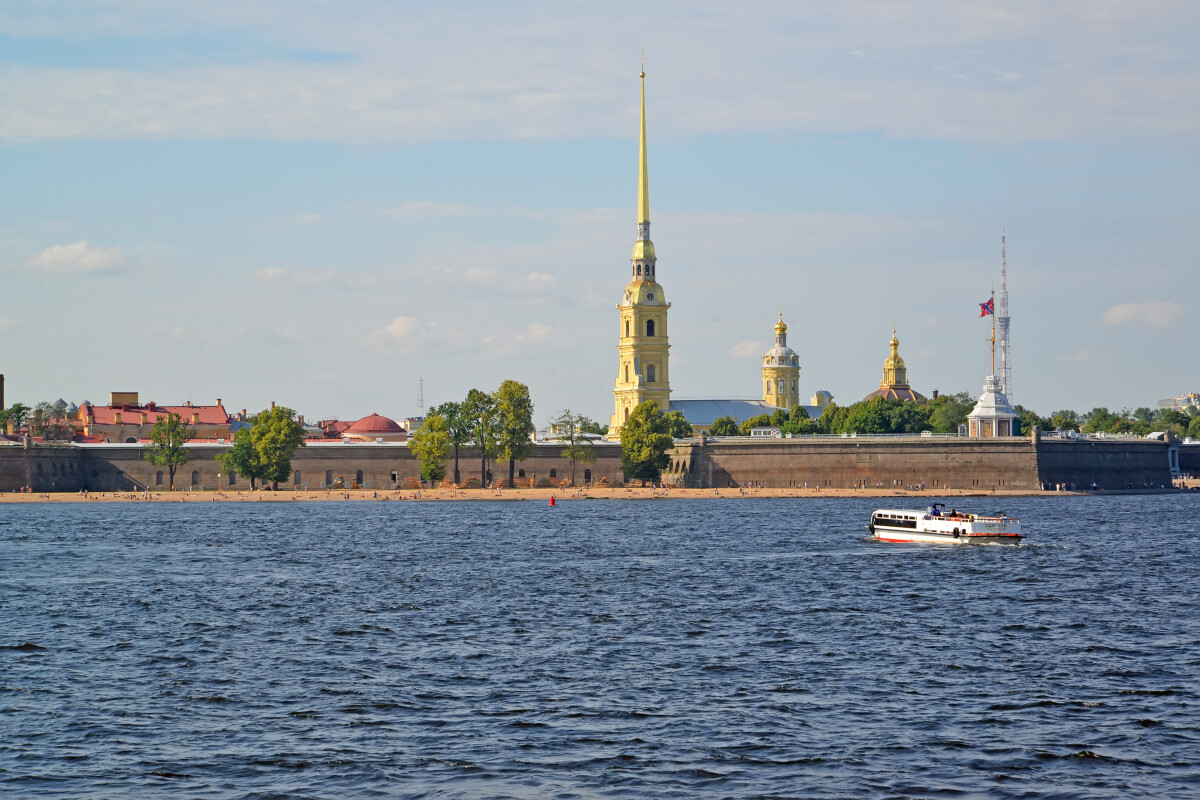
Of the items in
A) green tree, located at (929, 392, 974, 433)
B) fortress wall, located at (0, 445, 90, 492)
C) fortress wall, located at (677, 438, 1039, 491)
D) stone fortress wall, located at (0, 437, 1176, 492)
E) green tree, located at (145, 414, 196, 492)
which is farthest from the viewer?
green tree, located at (929, 392, 974, 433)

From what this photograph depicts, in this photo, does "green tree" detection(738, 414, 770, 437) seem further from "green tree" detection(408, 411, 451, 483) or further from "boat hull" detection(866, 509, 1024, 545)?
"boat hull" detection(866, 509, 1024, 545)

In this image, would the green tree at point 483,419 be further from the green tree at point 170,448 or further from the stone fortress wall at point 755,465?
the green tree at point 170,448

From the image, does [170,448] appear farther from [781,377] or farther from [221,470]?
[781,377]

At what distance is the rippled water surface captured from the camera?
2194cm

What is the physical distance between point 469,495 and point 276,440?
54.6ft

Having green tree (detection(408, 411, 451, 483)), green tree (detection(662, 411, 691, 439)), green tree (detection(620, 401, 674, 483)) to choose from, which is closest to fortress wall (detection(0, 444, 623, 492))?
green tree (detection(408, 411, 451, 483))

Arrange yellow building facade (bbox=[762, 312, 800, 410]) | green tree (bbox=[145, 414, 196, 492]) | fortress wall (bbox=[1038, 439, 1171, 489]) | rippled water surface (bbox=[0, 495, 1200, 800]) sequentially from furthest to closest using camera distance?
1. yellow building facade (bbox=[762, 312, 800, 410])
2. green tree (bbox=[145, 414, 196, 492])
3. fortress wall (bbox=[1038, 439, 1171, 489])
4. rippled water surface (bbox=[0, 495, 1200, 800])

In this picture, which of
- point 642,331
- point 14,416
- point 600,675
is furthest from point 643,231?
point 600,675

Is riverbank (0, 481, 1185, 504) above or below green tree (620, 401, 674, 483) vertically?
below

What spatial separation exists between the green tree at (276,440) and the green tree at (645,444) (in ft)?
91.8

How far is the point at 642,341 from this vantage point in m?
156

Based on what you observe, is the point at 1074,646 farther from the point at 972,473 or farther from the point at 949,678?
the point at 972,473

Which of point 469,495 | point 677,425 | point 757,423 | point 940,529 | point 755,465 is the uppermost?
point 757,423

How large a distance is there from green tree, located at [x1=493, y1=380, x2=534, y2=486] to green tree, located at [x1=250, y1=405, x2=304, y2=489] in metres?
16.9
